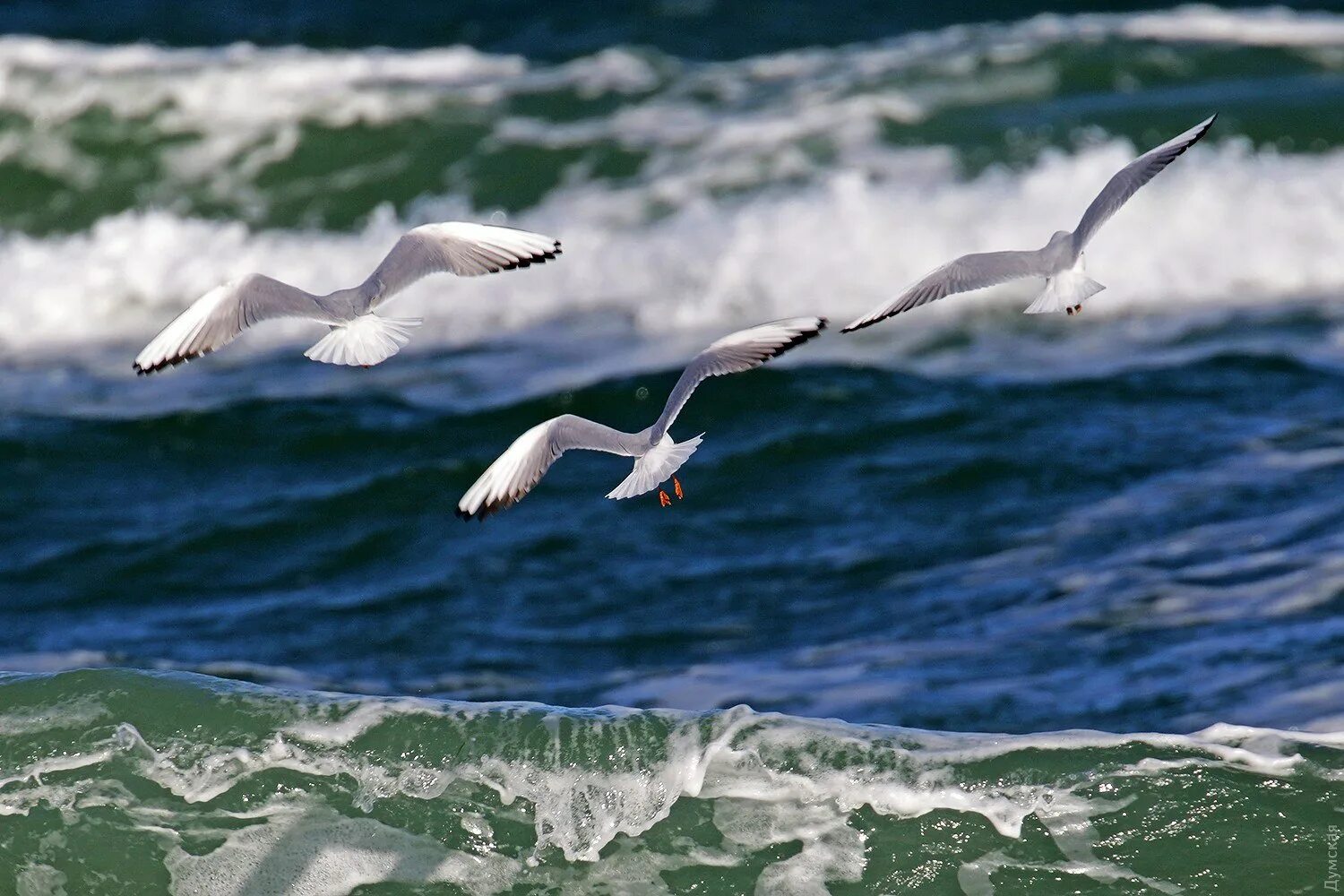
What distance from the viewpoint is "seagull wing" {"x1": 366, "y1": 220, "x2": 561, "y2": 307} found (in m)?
4.00

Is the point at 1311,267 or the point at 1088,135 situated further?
the point at 1088,135

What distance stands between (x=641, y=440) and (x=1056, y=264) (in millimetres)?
947

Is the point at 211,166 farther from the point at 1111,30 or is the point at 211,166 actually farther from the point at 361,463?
the point at 1111,30

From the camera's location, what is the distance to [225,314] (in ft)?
13.4

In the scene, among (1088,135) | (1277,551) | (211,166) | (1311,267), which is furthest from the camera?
(211,166)

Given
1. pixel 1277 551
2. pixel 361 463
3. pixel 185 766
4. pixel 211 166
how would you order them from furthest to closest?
pixel 211 166 < pixel 361 463 < pixel 1277 551 < pixel 185 766

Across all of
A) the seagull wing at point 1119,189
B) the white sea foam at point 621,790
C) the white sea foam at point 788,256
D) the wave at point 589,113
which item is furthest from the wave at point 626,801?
the wave at point 589,113

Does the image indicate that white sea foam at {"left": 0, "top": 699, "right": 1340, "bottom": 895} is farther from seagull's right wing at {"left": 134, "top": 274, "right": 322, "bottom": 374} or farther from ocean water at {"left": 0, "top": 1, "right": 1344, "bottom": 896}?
seagull's right wing at {"left": 134, "top": 274, "right": 322, "bottom": 374}

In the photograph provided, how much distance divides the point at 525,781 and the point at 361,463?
153 inches

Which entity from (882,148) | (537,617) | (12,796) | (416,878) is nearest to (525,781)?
(416,878)

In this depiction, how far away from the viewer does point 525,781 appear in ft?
15.6

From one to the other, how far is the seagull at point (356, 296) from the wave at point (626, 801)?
1.32 meters

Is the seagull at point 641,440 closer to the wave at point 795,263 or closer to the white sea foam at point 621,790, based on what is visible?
the white sea foam at point 621,790

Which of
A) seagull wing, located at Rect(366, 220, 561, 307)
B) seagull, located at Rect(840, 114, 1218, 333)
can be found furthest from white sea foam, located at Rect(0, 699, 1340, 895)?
seagull wing, located at Rect(366, 220, 561, 307)
